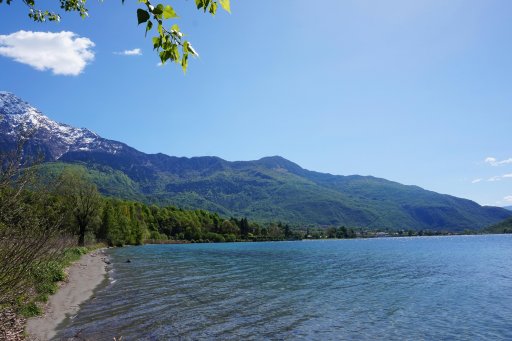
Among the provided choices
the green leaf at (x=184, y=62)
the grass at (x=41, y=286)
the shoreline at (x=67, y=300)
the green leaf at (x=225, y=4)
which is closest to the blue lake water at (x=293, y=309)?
the shoreline at (x=67, y=300)

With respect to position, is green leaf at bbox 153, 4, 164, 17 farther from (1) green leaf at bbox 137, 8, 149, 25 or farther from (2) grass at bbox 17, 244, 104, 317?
(2) grass at bbox 17, 244, 104, 317

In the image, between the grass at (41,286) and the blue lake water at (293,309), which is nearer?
the grass at (41,286)

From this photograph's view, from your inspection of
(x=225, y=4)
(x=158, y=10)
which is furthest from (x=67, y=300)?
(x=225, y=4)

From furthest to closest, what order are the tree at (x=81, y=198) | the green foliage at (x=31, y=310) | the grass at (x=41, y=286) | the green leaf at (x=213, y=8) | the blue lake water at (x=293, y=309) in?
the tree at (x=81, y=198), the blue lake water at (x=293, y=309), the green foliage at (x=31, y=310), the grass at (x=41, y=286), the green leaf at (x=213, y=8)

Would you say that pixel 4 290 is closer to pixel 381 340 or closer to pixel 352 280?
pixel 381 340

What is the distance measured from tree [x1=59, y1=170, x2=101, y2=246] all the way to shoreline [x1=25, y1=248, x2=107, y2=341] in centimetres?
2871

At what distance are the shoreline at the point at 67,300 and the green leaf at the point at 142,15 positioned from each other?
68.2ft

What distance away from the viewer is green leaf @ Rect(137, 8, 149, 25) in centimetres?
430

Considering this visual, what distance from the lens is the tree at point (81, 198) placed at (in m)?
76.6

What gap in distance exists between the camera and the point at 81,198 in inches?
3123

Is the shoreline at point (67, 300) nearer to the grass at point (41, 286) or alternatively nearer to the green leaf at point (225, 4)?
the grass at point (41, 286)

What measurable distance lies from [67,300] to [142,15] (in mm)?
32775

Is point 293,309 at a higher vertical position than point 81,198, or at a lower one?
lower

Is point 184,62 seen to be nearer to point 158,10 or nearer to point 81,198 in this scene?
point 158,10
